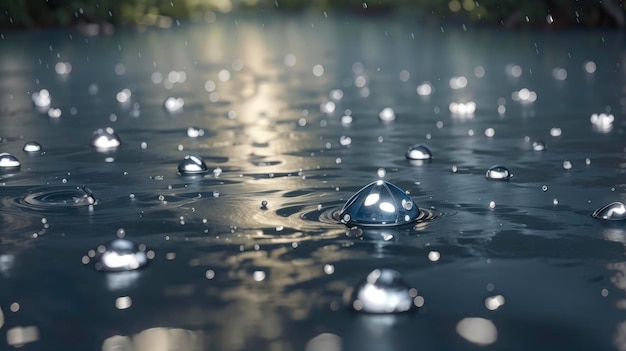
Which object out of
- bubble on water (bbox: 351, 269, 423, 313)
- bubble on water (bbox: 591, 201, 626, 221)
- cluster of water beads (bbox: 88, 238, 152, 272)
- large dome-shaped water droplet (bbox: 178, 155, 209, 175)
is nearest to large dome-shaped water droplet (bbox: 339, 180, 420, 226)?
bubble on water (bbox: 591, 201, 626, 221)

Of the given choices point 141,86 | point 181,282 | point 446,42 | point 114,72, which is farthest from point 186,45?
point 181,282

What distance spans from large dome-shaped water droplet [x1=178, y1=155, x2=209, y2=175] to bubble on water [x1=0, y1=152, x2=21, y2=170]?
3.19 feet

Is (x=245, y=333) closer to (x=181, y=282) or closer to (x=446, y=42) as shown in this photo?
(x=181, y=282)

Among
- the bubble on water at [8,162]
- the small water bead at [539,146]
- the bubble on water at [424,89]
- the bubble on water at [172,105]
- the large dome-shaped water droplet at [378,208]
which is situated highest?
the bubble on water at [424,89]

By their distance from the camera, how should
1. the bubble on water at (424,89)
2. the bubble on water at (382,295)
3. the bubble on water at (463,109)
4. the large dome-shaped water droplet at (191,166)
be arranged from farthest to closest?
the bubble on water at (424,89) < the bubble on water at (463,109) < the large dome-shaped water droplet at (191,166) < the bubble on water at (382,295)

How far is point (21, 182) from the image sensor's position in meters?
5.67

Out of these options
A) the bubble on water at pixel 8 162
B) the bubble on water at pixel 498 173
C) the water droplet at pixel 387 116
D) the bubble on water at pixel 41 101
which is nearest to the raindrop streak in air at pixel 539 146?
the bubble on water at pixel 498 173

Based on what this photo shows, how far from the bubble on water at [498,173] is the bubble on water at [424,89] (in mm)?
5172

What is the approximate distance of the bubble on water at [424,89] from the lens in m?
11.0

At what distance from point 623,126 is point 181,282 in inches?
204

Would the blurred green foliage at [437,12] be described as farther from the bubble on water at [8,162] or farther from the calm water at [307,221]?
the bubble on water at [8,162]

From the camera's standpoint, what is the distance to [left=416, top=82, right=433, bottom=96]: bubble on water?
11.0 meters

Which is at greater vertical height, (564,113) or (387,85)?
(387,85)

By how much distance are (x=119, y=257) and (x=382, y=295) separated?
3.50ft
